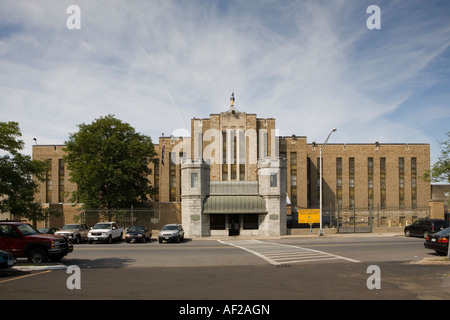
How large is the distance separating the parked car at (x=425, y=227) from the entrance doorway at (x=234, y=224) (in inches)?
656

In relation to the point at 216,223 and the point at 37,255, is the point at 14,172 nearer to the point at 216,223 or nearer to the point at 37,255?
the point at 37,255

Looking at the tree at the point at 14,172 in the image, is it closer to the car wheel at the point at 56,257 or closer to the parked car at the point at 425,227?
the car wheel at the point at 56,257

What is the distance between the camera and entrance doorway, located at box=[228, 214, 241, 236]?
3981cm

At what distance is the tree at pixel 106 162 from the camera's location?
41.9m

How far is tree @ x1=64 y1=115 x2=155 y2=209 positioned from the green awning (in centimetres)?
1049

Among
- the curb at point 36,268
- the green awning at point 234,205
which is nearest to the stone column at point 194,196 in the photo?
the green awning at point 234,205

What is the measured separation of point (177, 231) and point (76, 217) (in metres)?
17.8

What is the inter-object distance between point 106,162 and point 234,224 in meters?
16.4

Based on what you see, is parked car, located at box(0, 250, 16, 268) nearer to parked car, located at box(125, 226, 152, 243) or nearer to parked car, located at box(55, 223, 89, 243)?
parked car, located at box(55, 223, 89, 243)

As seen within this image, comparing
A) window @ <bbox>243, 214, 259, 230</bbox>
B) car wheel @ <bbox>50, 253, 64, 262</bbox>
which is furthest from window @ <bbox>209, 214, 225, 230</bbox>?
car wheel @ <bbox>50, 253, 64, 262</bbox>

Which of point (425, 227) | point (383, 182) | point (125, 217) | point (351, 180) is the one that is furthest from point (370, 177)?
point (125, 217)

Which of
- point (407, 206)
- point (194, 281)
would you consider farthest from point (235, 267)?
point (407, 206)
